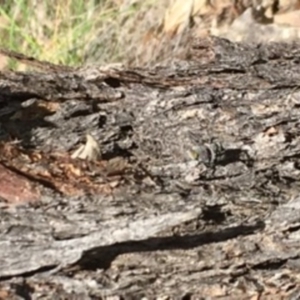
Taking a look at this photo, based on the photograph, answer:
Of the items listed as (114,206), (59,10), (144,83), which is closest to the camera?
(114,206)

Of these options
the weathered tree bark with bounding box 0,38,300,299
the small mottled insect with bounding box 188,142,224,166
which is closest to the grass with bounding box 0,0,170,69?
the weathered tree bark with bounding box 0,38,300,299

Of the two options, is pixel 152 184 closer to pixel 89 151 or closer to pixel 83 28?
pixel 89 151

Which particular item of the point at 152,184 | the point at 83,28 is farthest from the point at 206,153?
the point at 83,28

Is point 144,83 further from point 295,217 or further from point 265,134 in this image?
point 295,217

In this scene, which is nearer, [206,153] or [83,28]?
[206,153]

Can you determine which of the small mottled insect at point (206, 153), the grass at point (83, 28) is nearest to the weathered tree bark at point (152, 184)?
the small mottled insect at point (206, 153)

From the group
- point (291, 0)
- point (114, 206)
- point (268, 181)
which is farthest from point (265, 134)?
point (291, 0)
